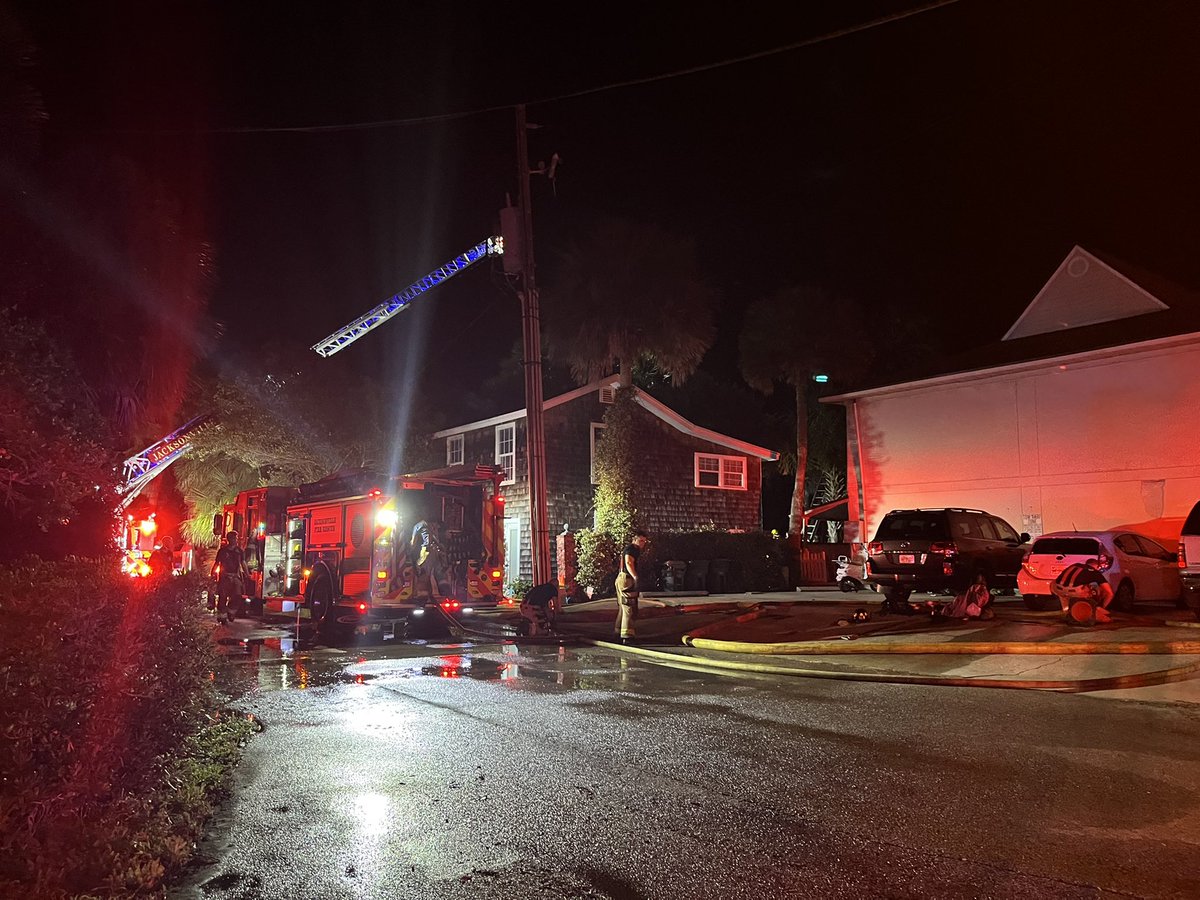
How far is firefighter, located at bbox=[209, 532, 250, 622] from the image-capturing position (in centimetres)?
1973

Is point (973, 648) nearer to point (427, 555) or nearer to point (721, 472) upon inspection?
point (427, 555)

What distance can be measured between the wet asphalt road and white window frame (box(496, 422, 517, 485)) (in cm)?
1692

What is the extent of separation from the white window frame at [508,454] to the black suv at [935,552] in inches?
534

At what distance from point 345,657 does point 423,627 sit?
3647 millimetres

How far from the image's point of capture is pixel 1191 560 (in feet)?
39.7

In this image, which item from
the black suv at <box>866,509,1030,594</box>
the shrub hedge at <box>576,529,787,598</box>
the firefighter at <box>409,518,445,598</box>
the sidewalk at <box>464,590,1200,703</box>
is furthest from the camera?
the shrub hedge at <box>576,529,787,598</box>

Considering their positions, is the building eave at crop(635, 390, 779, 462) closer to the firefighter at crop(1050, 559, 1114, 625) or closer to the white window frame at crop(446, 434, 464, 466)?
the white window frame at crop(446, 434, 464, 466)

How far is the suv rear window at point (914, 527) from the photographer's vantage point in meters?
14.3

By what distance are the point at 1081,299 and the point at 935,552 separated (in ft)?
40.0

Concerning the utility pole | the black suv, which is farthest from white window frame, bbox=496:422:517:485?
the black suv

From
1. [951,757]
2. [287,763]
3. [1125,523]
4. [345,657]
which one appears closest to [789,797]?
[951,757]

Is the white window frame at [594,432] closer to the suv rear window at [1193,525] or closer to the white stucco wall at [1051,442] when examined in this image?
the white stucco wall at [1051,442]

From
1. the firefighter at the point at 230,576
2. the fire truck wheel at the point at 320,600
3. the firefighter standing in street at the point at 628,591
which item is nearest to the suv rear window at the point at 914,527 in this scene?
the firefighter standing in street at the point at 628,591

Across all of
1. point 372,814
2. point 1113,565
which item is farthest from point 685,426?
point 372,814
